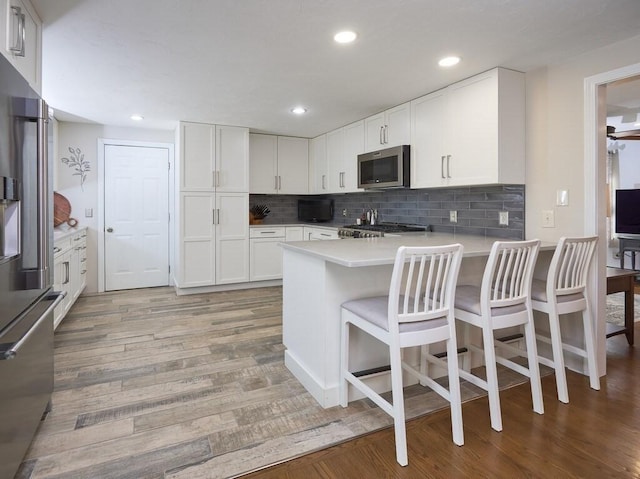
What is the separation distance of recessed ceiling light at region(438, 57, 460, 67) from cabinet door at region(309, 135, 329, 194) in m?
2.69

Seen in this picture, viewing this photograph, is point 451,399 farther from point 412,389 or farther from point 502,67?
point 502,67

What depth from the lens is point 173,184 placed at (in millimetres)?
5082

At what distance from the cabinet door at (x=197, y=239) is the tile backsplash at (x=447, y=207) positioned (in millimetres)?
1065

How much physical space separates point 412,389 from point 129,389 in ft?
5.80

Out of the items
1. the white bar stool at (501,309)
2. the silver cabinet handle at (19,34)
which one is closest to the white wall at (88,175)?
the silver cabinet handle at (19,34)

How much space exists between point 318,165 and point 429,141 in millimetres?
2360

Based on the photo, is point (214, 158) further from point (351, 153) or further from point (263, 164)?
point (351, 153)

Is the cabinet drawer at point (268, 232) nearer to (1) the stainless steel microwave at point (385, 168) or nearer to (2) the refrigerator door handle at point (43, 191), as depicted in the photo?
→ (1) the stainless steel microwave at point (385, 168)

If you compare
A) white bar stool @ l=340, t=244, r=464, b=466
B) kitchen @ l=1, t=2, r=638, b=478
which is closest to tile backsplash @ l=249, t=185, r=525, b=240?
kitchen @ l=1, t=2, r=638, b=478

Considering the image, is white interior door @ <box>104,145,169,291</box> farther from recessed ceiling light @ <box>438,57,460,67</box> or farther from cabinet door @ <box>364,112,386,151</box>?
recessed ceiling light @ <box>438,57,460,67</box>

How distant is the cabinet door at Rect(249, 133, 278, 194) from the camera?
17.5 feet

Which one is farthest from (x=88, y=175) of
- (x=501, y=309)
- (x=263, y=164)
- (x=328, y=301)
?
(x=501, y=309)

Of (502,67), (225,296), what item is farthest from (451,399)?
(225,296)

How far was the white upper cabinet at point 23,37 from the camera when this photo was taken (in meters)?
1.60
